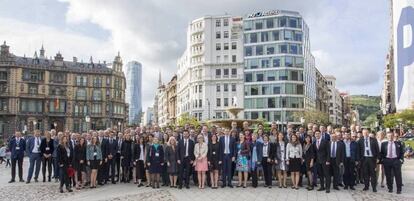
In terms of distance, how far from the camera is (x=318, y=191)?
1500 cm

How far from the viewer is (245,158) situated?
1587cm

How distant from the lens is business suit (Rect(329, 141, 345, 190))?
15406mm

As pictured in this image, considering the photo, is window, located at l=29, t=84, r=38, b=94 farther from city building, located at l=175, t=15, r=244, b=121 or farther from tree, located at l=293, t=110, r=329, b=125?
tree, located at l=293, t=110, r=329, b=125

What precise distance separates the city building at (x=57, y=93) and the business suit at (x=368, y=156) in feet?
261

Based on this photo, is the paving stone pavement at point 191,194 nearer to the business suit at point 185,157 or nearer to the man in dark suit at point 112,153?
the business suit at point 185,157

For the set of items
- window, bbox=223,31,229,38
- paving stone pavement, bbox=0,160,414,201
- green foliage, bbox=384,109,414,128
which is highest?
window, bbox=223,31,229,38

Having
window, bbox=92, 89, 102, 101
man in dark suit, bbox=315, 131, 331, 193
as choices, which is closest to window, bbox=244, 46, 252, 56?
window, bbox=92, 89, 102, 101

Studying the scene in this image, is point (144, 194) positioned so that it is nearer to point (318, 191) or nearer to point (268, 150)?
point (268, 150)

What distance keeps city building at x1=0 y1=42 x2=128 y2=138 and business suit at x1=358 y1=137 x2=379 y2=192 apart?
79.7m

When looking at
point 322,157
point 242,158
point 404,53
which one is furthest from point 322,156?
point 404,53

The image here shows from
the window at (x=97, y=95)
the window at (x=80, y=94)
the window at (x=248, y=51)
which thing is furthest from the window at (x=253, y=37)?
the window at (x=80, y=94)

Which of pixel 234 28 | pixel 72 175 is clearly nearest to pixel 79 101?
pixel 234 28

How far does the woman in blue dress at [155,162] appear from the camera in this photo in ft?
52.6

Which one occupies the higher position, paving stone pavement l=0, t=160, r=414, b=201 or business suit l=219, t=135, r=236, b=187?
business suit l=219, t=135, r=236, b=187
